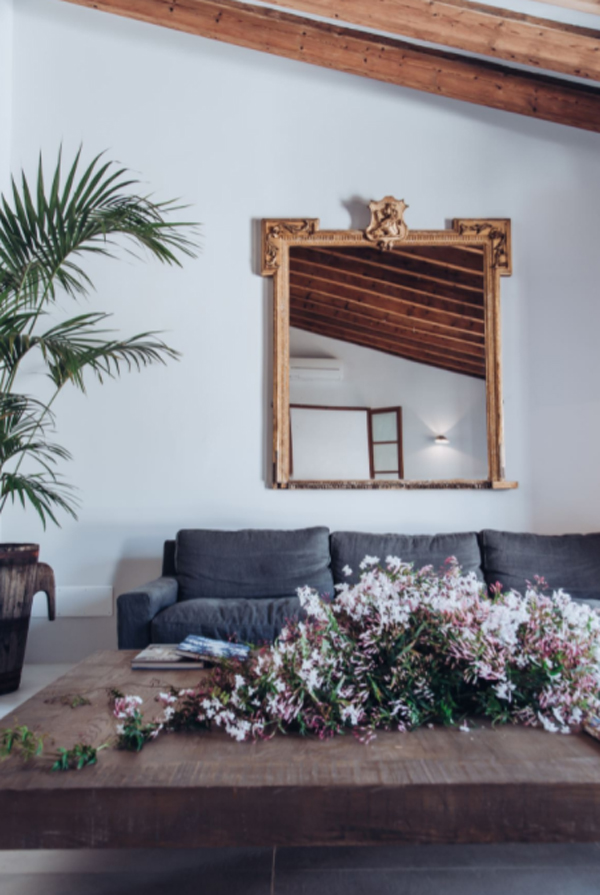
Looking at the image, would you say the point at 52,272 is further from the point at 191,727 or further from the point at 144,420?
the point at 191,727

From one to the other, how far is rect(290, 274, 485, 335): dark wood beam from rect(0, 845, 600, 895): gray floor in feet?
8.42

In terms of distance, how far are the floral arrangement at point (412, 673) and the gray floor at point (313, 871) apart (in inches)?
14.1

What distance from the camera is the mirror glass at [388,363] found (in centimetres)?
338

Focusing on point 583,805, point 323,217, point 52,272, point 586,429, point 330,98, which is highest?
point 330,98

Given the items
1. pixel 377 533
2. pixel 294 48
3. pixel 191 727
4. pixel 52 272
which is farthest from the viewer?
pixel 294 48

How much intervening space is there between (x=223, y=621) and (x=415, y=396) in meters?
1.60

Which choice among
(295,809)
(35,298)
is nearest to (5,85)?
(35,298)

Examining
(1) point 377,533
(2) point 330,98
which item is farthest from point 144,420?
(2) point 330,98

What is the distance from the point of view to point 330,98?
355 centimetres

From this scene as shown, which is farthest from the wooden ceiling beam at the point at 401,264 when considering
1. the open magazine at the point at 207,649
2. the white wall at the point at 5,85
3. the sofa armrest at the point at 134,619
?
the open magazine at the point at 207,649

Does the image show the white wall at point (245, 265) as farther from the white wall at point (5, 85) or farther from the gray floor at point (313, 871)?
the gray floor at point (313, 871)

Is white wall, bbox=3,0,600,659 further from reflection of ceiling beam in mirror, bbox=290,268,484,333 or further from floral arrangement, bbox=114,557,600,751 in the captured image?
floral arrangement, bbox=114,557,600,751

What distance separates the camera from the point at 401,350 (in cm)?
345

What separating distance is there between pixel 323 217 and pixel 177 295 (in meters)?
0.91
